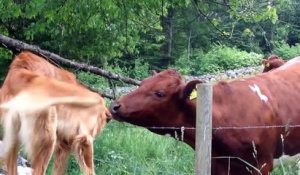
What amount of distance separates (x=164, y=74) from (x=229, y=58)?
36.4 m

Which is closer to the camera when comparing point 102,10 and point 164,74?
point 164,74

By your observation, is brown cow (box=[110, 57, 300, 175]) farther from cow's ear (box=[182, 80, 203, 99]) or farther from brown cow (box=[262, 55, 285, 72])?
brown cow (box=[262, 55, 285, 72])

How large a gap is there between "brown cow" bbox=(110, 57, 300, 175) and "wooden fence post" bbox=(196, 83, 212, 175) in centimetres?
51

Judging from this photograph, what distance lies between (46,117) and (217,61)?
3746cm

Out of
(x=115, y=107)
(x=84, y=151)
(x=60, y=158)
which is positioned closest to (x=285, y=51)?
(x=115, y=107)

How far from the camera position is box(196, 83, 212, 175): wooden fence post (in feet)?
17.0

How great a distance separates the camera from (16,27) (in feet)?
45.5

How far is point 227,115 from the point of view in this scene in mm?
5891

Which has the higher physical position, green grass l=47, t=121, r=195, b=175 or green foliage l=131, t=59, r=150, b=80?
green foliage l=131, t=59, r=150, b=80

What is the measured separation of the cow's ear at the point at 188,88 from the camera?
567 centimetres

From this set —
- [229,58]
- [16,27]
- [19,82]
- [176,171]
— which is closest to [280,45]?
[229,58]

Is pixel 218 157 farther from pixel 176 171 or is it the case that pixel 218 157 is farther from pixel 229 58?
pixel 229 58

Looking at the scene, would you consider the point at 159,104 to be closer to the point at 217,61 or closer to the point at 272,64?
the point at 272,64

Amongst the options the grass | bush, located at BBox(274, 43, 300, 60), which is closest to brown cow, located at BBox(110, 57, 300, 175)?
the grass
